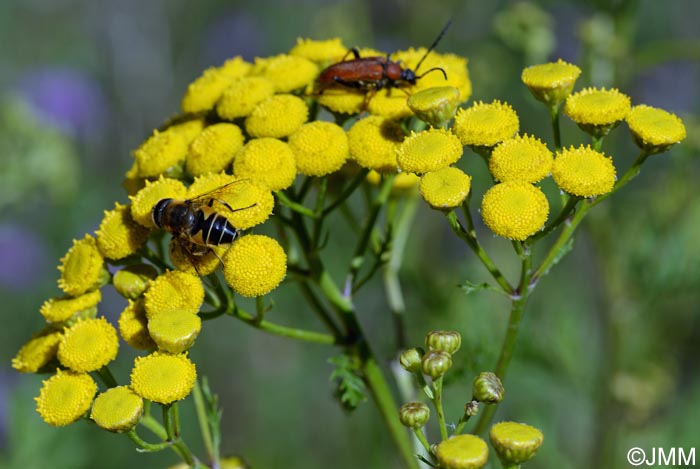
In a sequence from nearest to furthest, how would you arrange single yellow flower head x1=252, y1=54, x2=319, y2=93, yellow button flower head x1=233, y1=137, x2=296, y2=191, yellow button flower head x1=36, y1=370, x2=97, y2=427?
1. yellow button flower head x1=36, y1=370, x2=97, y2=427
2. yellow button flower head x1=233, y1=137, x2=296, y2=191
3. single yellow flower head x1=252, y1=54, x2=319, y2=93

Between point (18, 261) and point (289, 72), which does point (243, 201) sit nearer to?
point (289, 72)

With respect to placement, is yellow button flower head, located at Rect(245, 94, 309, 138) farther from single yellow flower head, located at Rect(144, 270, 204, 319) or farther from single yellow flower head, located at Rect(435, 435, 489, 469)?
single yellow flower head, located at Rect(435, 435, 489, 469)

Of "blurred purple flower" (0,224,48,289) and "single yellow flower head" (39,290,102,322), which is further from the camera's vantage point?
"blurred purple flower" (0,224,48,289)

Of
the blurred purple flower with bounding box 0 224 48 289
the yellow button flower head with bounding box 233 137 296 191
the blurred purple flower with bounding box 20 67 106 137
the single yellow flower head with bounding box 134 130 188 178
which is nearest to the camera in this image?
Answer: the yellow button flower head with bounding box 233 137 296 191

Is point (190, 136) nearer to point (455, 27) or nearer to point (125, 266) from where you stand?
point (125, 266)

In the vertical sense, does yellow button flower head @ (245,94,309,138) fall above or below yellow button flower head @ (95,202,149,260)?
above

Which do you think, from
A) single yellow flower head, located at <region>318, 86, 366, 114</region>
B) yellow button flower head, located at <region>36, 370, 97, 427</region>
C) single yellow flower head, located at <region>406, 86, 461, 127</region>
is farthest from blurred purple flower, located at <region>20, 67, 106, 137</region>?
single yellow flower head, located at <region>406, 86, 461, 127</region>
